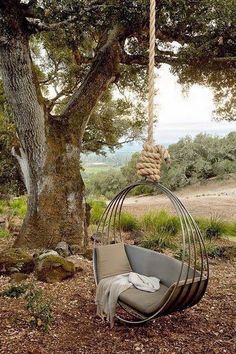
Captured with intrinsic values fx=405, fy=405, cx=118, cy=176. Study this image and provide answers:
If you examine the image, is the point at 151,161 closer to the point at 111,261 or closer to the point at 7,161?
the point at 111,261

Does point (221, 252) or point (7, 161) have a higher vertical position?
point (7, 161)

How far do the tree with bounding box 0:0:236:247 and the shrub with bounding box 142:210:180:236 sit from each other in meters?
1.63

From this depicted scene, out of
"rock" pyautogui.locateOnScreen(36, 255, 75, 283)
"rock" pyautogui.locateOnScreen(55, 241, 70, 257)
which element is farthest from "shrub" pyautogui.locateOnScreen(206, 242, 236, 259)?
"rock" pyautogui.locateOnScreen(36, 255, 75, 283)

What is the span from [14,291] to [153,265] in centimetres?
129

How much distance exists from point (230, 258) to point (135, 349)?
320cm

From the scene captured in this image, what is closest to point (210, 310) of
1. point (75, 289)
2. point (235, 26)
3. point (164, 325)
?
point (164, 325)

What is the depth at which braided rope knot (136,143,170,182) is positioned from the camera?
279 centimetres

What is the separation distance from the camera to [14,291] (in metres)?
3.68

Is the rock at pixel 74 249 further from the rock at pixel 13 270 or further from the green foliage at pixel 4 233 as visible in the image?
the green foliage at pixel 4 233

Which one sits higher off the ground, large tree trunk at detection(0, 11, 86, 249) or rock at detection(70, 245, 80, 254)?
large tree trunk at detection(0, 11, 86, 249)

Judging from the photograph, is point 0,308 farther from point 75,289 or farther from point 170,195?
point 170,195

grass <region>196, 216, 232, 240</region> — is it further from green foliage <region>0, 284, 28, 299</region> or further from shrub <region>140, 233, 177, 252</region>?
green foliage <region>0, 284, 28, 299</region>

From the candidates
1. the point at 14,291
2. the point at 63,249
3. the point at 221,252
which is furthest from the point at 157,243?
the point at 14,291

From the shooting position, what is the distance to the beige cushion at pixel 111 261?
3490 mm
